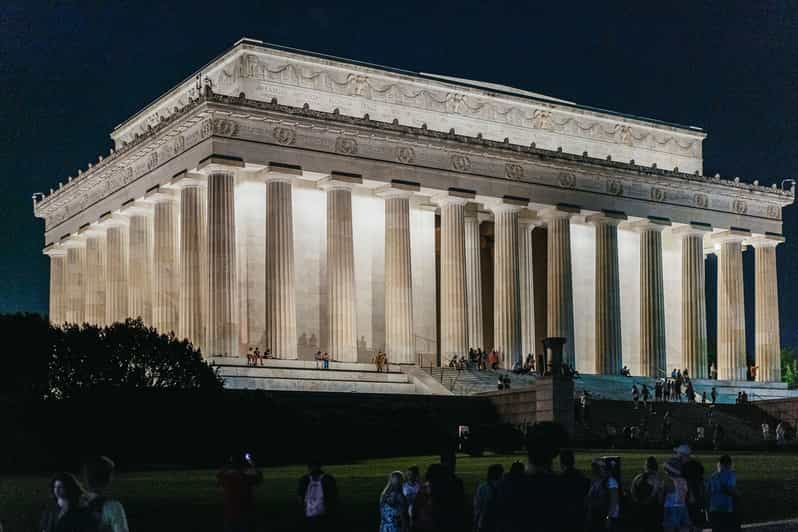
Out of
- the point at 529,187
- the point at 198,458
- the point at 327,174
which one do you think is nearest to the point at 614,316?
the point at 529,187

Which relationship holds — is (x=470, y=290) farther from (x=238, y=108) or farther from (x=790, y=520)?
(x=790, y=520)

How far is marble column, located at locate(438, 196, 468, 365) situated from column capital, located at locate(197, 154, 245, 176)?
1355cm

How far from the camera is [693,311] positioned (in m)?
83.2

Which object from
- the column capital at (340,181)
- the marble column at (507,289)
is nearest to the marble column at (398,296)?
the column capital at (340,181)

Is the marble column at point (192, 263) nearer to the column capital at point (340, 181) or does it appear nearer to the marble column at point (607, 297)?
the column capital at point (340, 181)

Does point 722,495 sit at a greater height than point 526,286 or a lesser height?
lesser

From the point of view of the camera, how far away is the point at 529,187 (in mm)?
77125

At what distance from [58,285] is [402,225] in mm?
26392

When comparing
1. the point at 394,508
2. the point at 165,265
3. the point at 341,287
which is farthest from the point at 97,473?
the point at 165,265

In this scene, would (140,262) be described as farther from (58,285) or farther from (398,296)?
(398,296)

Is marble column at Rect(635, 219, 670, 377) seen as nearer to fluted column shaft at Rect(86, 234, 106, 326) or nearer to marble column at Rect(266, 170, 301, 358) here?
marble column at Rect(266, 170, 301, 358)

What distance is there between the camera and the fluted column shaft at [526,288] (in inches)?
3078

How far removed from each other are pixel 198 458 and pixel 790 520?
2189cm

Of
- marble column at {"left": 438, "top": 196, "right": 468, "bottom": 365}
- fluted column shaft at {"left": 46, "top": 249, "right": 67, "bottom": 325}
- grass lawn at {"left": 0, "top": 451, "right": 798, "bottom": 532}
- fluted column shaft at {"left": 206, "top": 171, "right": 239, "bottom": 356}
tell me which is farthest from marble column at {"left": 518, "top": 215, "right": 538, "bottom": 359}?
grass lawn at {"left": 0, "top": 451, "right": 798, "bottom": 532}
